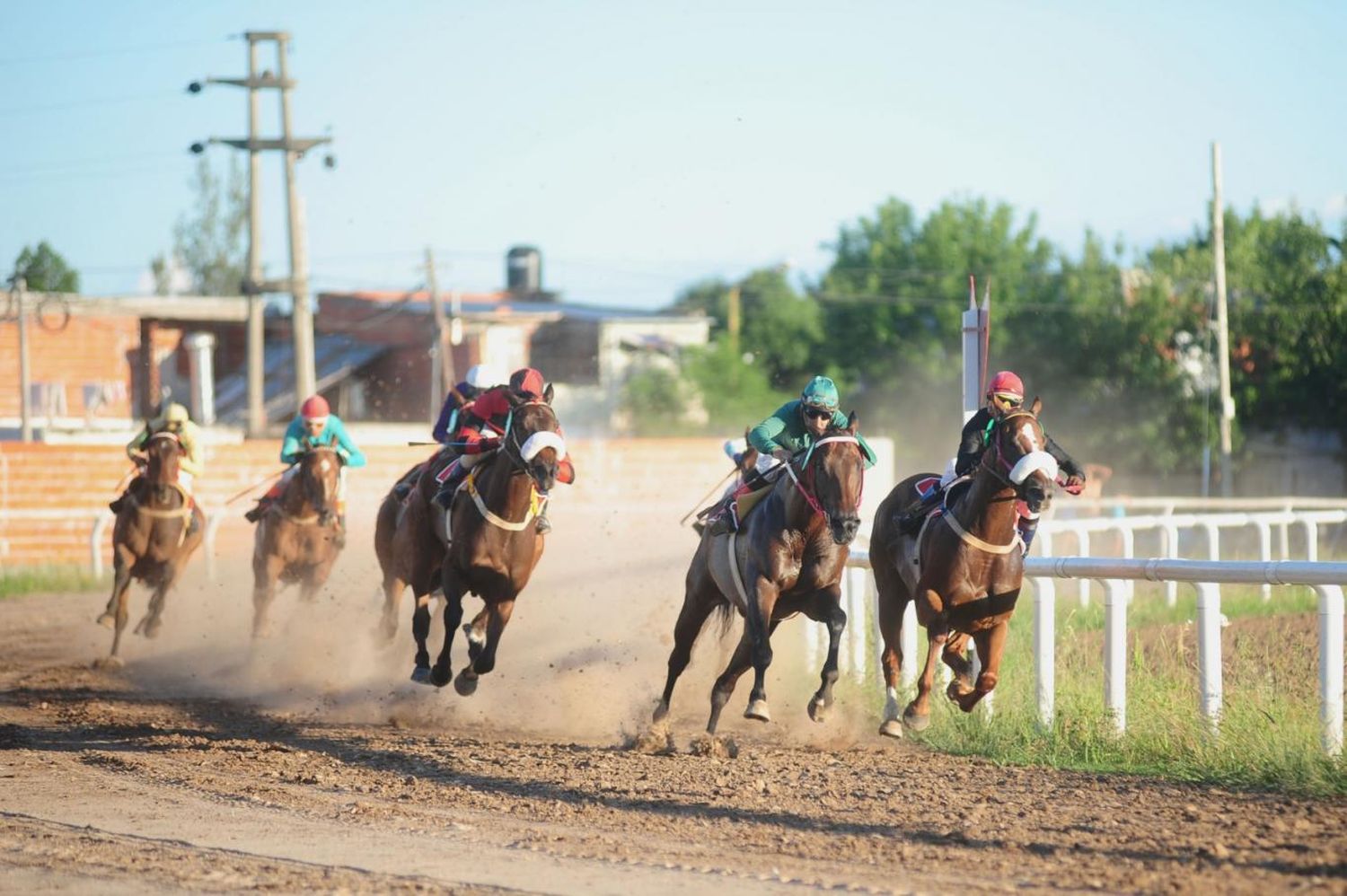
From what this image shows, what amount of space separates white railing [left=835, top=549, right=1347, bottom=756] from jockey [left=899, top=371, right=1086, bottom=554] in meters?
0.45

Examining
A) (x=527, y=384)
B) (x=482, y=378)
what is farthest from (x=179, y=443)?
(x=527, y=384)

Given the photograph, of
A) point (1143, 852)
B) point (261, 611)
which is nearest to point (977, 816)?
point (1143, 852)

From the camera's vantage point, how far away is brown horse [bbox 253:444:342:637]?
15227 millimetres

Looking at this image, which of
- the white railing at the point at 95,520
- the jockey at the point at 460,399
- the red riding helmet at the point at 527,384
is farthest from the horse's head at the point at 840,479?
the white railing at the point at 95,520

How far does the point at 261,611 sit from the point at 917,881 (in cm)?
1028

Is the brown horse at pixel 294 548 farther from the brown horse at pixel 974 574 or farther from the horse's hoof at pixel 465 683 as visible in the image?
the brown horse at pixel 974 574

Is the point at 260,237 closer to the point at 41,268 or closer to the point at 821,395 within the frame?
the point at 41,268

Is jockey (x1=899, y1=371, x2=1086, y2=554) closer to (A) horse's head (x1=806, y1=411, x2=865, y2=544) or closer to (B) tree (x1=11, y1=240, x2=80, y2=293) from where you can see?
(A) horse's head (x1=806, y1=411, x2=865, y2=544)

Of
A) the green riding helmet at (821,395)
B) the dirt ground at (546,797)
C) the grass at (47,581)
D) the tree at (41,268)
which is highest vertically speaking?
the tree at (41,268)

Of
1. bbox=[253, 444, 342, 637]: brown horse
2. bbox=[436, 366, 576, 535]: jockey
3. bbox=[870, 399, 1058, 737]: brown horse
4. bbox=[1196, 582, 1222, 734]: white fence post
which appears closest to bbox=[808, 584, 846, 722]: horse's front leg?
bbox=[870, 399, 1058, 737]: brown horse

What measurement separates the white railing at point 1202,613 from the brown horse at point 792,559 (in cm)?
129

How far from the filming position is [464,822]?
7773mm

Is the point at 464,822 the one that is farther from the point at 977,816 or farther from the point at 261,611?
the point at 261,611

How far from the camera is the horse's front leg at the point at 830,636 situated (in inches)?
386
